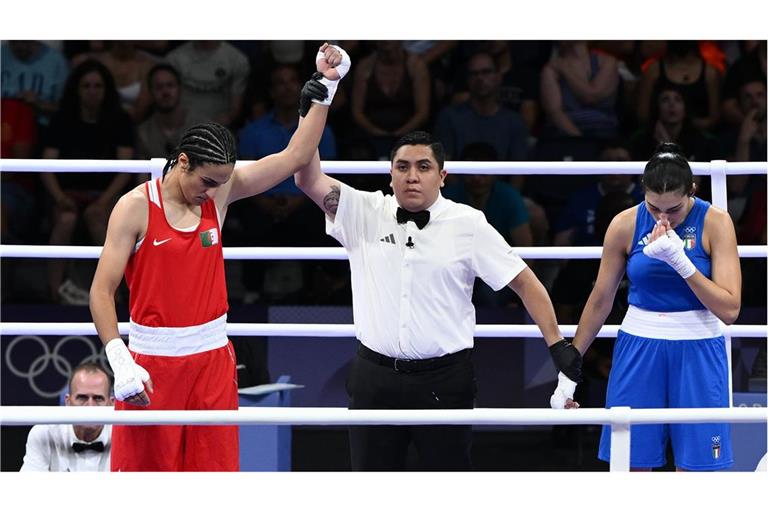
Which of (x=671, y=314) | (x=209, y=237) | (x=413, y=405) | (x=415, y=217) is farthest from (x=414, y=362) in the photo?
(x=671, y=314)

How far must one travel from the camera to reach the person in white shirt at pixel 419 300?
11.8ft

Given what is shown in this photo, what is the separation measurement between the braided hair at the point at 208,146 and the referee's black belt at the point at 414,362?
0.73m

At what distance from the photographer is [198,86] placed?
23.3 ft

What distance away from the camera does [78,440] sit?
4359mm

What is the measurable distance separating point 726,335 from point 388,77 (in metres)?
3.22

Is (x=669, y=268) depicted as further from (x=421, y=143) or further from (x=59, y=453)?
(x=59, y=453)

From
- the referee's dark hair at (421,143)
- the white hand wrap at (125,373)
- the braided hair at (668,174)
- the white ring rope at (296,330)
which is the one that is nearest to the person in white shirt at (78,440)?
the white ring rope at (296,330)

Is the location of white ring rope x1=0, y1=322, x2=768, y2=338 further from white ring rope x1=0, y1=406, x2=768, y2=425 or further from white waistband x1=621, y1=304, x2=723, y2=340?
white ring rope x1=0, y1=406, x2=768, y2=425

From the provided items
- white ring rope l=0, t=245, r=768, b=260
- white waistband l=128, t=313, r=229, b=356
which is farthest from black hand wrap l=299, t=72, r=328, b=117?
white waistband l=128, t=313, r=229, b=356

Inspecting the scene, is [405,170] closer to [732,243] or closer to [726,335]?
[732,243]

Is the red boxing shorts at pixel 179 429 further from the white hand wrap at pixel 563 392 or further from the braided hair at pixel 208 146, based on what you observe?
the white hand wrap at pixel 563 392

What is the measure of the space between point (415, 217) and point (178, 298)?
0.75 metres

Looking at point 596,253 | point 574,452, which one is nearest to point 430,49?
point 574,452

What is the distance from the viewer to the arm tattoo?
3.73 meters
